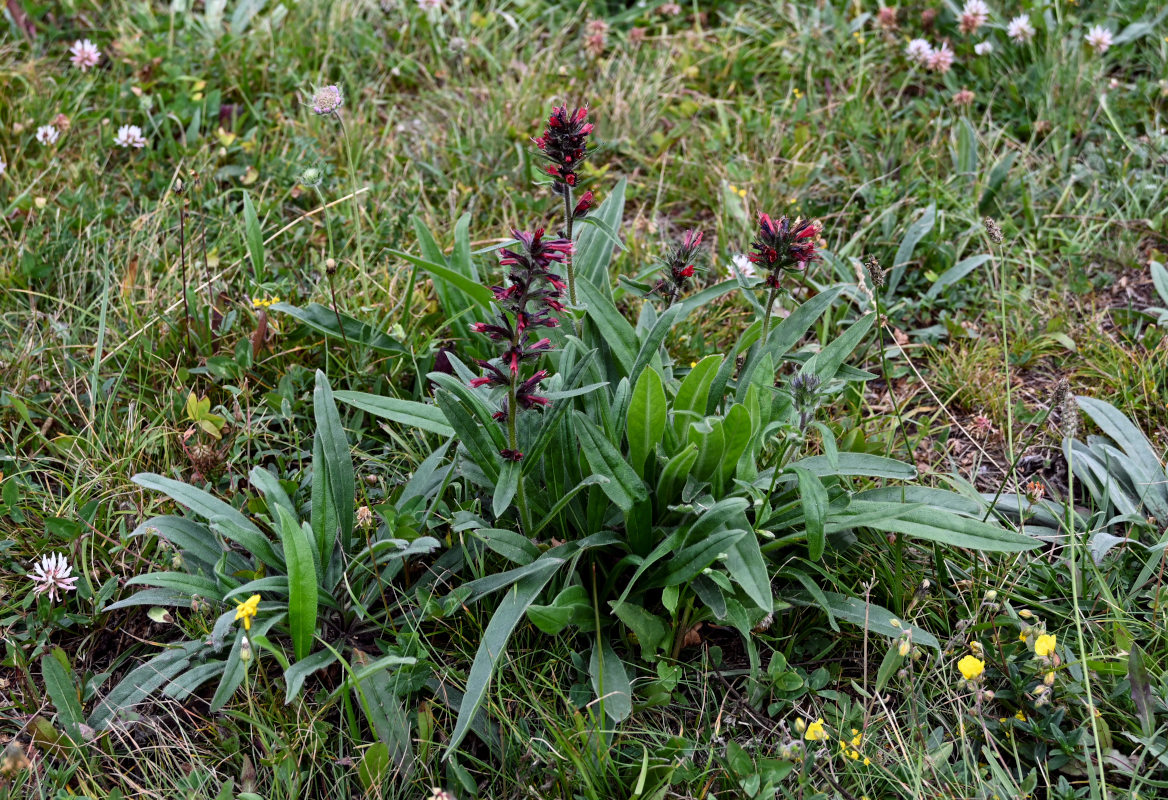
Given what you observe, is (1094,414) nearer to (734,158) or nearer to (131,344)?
(734,158)

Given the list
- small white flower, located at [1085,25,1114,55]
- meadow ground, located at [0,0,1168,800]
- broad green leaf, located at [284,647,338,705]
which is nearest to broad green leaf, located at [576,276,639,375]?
meadow ground, located at [0,0,1168,800]

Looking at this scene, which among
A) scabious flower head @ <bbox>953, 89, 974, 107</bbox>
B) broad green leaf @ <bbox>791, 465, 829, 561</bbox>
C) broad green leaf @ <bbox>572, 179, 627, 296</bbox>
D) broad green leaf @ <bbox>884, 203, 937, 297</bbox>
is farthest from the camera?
scabious flower head @ <bbox>953, 89, 974, 107</bbox>

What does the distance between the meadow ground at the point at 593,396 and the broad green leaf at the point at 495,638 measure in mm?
11

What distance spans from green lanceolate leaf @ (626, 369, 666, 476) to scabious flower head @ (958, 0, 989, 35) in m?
2.80

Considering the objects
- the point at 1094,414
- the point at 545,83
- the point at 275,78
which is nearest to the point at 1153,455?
the point at 1094,414

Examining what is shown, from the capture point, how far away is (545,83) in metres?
4.00

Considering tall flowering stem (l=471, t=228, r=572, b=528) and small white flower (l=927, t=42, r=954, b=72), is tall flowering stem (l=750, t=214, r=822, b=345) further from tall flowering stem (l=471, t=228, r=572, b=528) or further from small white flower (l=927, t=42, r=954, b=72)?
small white flower (l=927, t=42, r=954, b=72)

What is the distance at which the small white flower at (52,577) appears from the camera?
7.48 ft

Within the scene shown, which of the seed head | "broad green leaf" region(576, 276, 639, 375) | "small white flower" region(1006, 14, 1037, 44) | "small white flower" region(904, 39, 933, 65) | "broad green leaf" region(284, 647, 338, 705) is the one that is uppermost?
"small white flower" region(1006, 14, 1037, 44)

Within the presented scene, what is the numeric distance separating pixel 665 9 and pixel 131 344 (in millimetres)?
2843

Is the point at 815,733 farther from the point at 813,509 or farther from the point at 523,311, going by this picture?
the point at 523,311

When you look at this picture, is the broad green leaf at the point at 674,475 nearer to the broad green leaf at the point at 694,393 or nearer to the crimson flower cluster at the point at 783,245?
the broad green leaf at the point at 694,393

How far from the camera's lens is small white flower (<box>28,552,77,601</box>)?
2.28 meters

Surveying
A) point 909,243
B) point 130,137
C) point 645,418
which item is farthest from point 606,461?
point 130,137
